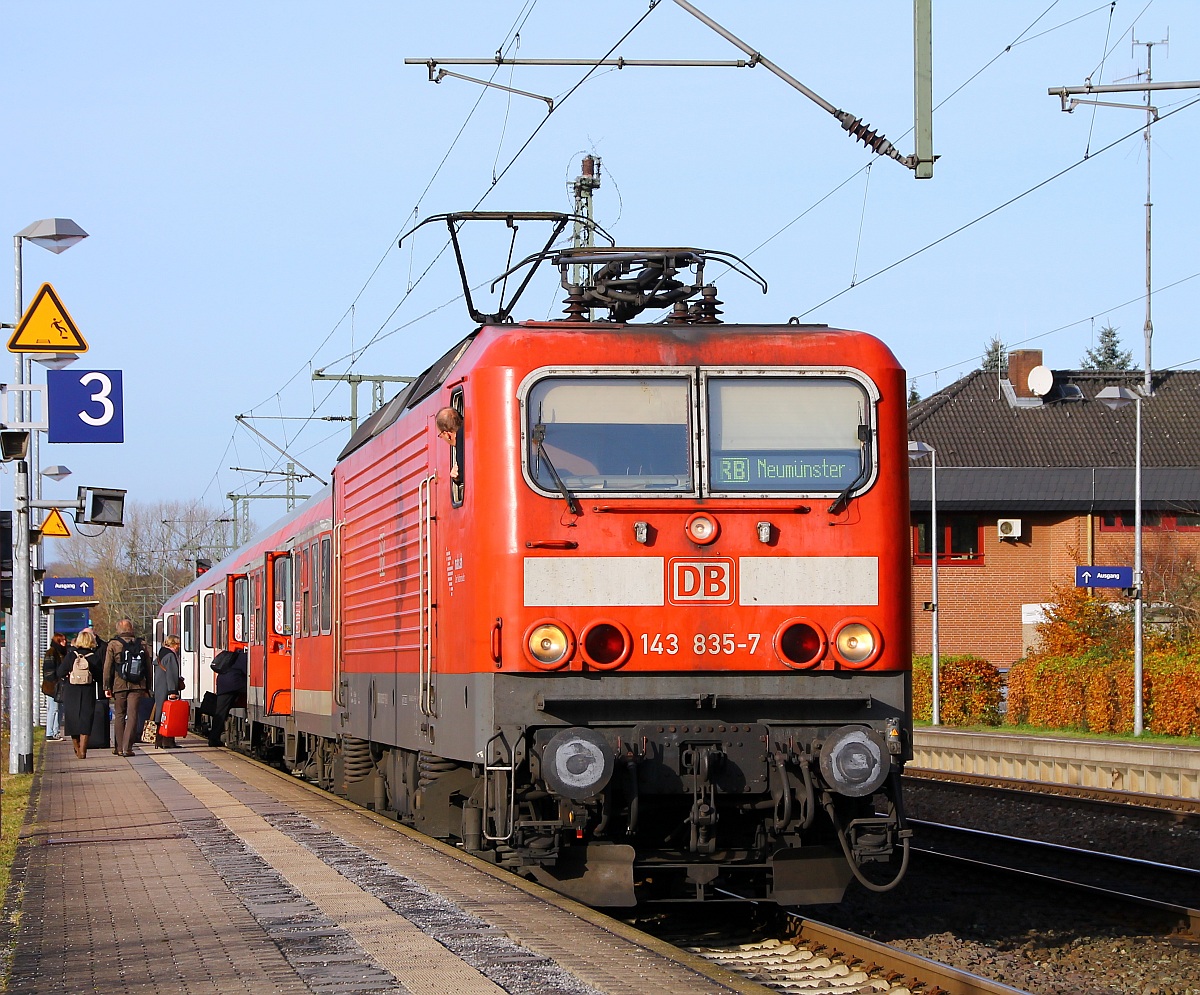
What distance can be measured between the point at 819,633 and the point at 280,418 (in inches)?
1082

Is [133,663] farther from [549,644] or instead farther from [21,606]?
[549,644]

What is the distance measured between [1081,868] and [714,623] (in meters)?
5.24

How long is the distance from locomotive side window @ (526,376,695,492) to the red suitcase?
17429 mm

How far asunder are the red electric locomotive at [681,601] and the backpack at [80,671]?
13.0m

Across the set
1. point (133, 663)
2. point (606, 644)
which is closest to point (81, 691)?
point (133, 663)

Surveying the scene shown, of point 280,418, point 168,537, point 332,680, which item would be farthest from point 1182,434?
point 168,537

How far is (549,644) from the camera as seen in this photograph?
859cm

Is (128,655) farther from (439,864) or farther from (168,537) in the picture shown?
(168,537)

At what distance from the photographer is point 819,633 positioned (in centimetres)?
877

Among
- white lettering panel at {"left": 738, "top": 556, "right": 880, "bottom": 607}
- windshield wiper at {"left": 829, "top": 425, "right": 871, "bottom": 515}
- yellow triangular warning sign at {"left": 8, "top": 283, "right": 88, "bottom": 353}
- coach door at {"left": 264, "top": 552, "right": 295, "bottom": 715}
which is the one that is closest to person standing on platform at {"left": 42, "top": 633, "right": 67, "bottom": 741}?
coach door at {"left": 264, "top": 552, "right": 295, "bottom": 715}

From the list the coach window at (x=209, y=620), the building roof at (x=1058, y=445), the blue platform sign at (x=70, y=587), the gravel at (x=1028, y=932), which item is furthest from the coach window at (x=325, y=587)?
the building roof at (x=1058, y=445)

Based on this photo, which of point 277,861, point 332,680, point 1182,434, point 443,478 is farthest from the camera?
point 1182,434

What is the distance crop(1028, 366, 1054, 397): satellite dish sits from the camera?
47.1 metres

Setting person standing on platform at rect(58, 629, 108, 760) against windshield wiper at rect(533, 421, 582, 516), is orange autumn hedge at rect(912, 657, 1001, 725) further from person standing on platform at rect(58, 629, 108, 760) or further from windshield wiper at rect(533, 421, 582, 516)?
windshield wiper at rect(533, 421, 582, 516)
